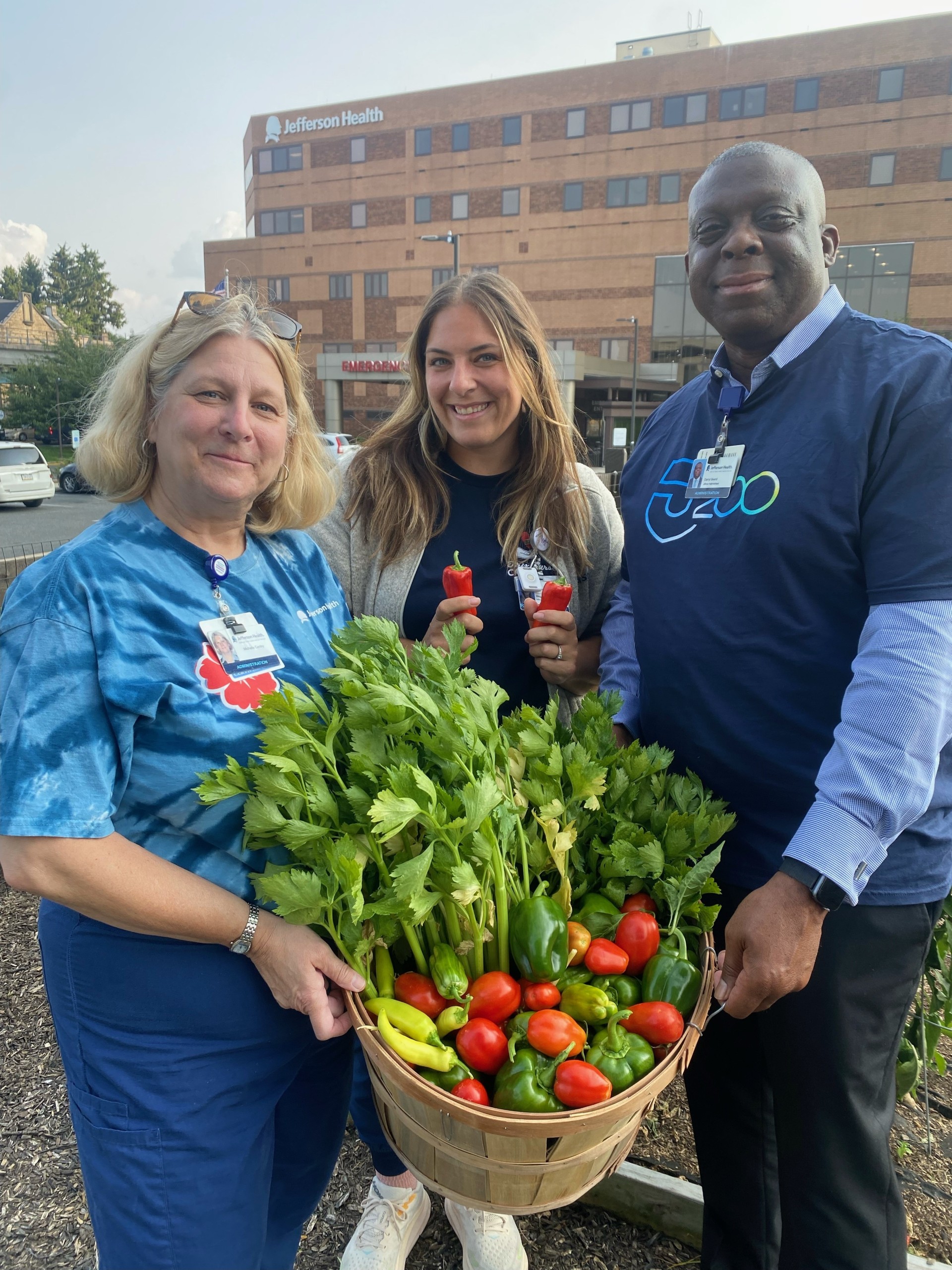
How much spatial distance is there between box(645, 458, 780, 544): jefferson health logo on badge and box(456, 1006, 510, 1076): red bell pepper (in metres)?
1.19

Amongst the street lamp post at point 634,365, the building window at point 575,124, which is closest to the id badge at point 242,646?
the street lamp post at point 634,365

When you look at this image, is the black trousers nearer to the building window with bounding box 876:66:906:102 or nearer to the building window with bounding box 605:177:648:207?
the building window with bounding box 605:177:648:207

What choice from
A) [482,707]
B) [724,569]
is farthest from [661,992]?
[724,569]

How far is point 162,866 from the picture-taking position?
158 centimetres

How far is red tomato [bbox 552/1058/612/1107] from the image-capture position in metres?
1.38

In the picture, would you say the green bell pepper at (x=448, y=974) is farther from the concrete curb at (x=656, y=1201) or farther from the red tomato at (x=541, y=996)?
the concrete curb at (x=656, y=1201)

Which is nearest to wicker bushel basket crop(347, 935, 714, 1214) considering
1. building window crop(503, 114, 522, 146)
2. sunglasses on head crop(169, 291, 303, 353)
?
sunglasses on head crop(169, 291, 303, 353)

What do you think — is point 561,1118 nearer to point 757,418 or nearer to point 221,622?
point 221,622

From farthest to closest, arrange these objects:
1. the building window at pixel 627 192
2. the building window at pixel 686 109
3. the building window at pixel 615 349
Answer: the building window at pixel 615 349 < the building window at pixel 627 192 < the building window at pixel 686 109

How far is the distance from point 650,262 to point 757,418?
4600 cm

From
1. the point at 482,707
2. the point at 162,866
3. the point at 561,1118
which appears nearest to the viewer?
the point at 561,1118

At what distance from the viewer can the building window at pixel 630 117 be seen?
42.2 meters

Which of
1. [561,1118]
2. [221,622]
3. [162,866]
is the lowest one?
[561,1118]

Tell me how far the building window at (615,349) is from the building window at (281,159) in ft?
71.6
